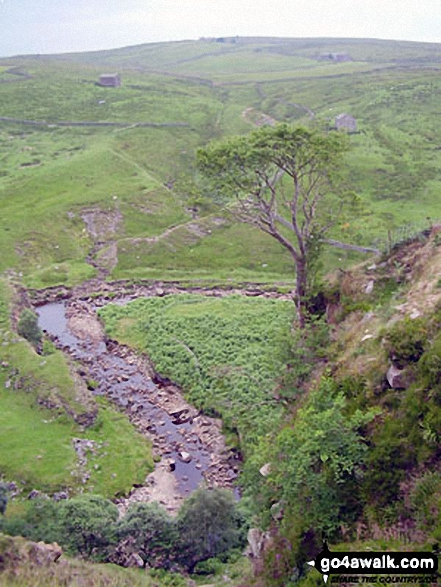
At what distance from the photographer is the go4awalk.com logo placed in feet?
35.6

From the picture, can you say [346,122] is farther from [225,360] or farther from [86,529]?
[86,529]

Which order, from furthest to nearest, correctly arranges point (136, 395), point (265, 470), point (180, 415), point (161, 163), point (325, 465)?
point (161, 163), point (136, 395), point (180, 415), point (265, 470), point (325, 465)

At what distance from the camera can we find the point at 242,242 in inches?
2606

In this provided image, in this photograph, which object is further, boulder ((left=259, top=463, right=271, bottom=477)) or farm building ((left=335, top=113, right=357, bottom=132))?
farm building ((left=335, top=113, right=357, bottom=132))

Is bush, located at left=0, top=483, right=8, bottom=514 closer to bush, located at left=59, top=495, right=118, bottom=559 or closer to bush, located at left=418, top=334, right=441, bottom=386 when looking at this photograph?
bush, located at left=59, top=495, right=118, bottom=559

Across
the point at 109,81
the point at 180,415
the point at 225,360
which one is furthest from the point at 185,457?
the point at 109,81

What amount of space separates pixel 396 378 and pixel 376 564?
18.5ft

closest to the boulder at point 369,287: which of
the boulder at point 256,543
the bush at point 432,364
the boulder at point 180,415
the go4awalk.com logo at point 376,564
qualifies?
the bush at point 432,364

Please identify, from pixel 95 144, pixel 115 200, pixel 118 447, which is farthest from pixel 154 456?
pixel 95 144

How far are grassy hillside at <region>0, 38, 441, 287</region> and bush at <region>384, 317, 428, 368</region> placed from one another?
52.9ft

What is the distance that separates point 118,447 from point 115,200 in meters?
49.3

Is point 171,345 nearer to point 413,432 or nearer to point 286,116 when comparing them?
point 413,432

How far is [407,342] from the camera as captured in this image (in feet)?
52.4

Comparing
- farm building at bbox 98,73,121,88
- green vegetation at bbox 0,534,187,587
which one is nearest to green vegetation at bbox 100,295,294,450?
green vegetation at bbox 0,534,187,587
